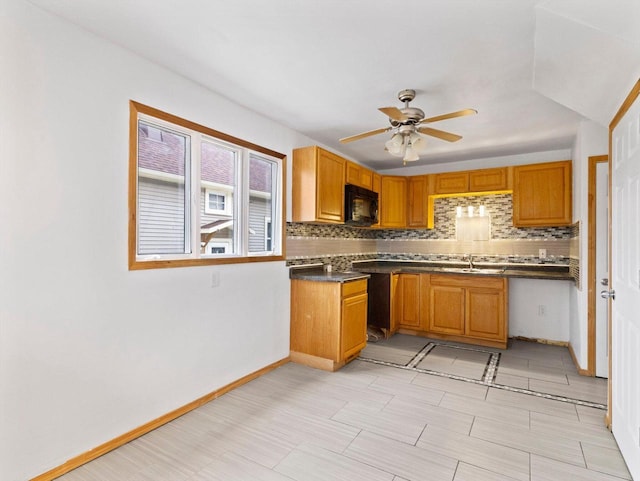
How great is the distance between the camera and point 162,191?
2555 mm

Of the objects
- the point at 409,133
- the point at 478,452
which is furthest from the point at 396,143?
the point at 478,452

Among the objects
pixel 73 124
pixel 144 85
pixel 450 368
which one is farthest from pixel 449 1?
pixel 450 368

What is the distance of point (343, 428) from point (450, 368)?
159 cm

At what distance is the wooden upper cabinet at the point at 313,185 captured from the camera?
361 centimetres

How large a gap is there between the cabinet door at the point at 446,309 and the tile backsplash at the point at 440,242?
2.65ft

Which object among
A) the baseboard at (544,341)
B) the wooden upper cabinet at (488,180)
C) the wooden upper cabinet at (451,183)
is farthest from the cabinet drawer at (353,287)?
the baseboard at (544,341)

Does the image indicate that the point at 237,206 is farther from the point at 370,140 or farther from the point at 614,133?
the point at 614,133

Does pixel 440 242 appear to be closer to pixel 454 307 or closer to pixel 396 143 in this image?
pixel 454 307

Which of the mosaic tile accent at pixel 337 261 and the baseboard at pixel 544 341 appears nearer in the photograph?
the mosaic tile accent at pixel 337 261

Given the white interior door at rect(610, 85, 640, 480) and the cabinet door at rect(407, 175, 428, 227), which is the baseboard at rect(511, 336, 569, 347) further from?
the white interior door at rect(610, 85, 640, 480)

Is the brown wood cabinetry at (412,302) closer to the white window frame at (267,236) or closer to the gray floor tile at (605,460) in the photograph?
the white window frame at (267,236)

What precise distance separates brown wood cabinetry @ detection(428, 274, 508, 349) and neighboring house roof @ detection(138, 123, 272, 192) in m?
2.71

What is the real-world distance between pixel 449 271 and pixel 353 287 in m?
1.53

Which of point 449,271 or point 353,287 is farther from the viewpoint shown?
point 449,271
